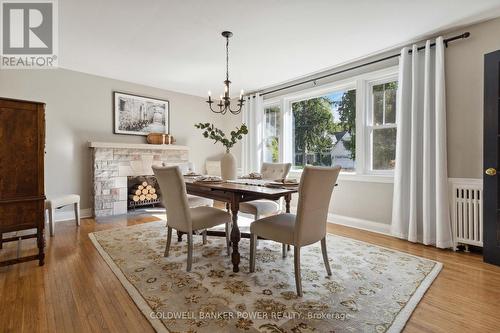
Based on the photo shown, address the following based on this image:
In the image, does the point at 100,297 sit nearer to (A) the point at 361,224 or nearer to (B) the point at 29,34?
(B) the point at 29,34

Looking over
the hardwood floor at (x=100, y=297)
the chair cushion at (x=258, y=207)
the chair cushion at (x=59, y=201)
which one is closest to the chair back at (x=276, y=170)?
the chair cushion at (x=258, y=207)

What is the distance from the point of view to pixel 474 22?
2.62m

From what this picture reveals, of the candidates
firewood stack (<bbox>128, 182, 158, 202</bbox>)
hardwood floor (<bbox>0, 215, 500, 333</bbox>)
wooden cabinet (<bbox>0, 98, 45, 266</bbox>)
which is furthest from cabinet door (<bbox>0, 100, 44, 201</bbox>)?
firewood stack (<bbox>128, 182, 158, 202</bbox>)

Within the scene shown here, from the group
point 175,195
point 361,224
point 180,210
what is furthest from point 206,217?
point 361,224

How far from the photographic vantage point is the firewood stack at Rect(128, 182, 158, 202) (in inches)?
185

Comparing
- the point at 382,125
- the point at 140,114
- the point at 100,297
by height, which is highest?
the point at 140,114

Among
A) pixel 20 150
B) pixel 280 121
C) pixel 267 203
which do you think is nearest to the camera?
pixel 20 150

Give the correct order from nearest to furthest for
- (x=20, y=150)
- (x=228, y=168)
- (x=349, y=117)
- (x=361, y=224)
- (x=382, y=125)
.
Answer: (x=20, y=150) < (x=228, y=168) < (x=382, y=125) < (x=361, y=224) < (x=349, y=117)

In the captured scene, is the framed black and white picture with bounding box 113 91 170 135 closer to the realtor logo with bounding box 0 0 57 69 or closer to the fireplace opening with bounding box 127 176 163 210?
the fireplace opening with bounding box 127 176 163 210

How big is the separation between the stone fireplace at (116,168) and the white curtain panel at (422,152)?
151 inches

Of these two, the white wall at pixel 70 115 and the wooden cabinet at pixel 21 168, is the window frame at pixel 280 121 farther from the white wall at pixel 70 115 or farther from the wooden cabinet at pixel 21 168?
the wooden cabinet at pixel 21 168

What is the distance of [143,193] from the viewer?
4758mm

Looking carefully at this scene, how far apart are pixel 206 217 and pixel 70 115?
326 centimetres

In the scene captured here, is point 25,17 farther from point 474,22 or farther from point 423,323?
point 474,22
